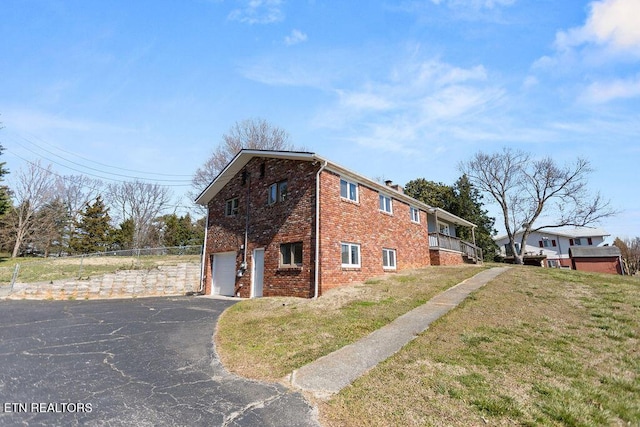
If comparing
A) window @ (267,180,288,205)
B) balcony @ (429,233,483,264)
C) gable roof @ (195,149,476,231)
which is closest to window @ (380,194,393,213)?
gable roof @ (195,149,476,231)

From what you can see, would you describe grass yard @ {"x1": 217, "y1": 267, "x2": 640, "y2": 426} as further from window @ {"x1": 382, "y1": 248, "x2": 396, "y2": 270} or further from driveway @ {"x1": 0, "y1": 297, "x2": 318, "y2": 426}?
window @ {"x1": 382, "y1": 248, "x2": 396, "y2": 270}

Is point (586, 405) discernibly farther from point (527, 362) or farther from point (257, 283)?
point (257, 283)

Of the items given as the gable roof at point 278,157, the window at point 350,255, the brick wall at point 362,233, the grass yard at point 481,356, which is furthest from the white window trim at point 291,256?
A: the gable roof at point 278,157

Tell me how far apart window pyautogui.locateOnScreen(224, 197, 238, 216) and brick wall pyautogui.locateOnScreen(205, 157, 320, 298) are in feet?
0.79

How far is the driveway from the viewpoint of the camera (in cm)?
385

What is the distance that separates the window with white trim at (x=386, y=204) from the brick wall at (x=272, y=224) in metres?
5.61

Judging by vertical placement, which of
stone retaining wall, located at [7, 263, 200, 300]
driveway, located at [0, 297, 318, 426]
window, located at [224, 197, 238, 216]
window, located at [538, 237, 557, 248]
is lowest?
driveway, located at [0, 297, 318, 426]

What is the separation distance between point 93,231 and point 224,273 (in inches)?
1338

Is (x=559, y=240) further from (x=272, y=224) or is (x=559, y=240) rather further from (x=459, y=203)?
(x=272, y=224)

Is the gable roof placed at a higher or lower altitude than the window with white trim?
higher

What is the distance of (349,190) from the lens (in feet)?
49.1

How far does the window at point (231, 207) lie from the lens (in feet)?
57.9

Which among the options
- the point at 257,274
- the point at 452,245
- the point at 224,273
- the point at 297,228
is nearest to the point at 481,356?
the point at 297,228

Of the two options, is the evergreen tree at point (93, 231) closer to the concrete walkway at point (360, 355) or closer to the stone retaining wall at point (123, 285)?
the stone retaining wall at point (123, 285)
